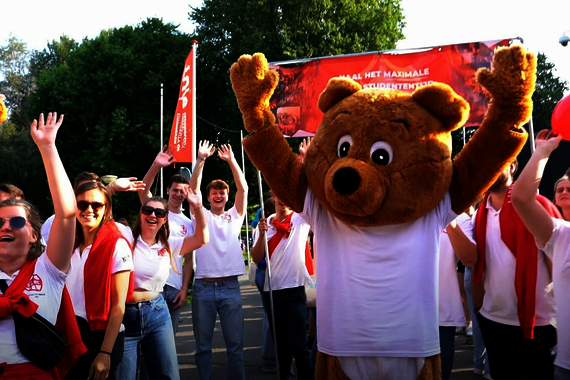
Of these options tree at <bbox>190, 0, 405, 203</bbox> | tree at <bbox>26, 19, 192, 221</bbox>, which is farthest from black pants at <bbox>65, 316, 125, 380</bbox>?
tree at <bbox>26, 19, 192, 221</bbox>

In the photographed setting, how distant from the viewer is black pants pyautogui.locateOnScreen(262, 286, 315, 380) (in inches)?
230

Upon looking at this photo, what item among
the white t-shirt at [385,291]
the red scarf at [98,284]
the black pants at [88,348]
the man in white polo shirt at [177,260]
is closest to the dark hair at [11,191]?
the man in white polo shirt at [177,260]

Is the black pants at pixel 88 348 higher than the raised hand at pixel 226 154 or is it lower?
lower

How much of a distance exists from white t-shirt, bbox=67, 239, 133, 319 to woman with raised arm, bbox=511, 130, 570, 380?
2.37 metres

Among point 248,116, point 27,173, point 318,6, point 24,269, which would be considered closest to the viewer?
point 24,269

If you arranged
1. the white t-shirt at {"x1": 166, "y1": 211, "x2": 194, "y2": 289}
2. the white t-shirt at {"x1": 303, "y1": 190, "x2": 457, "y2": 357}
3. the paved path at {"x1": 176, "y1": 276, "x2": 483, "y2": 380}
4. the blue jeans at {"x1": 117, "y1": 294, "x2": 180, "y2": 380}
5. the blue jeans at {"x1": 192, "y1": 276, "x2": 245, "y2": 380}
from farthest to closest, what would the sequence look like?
1. the paved path at {"x1": 176, "y1": 276, "x2": 483, "y2": 380}
2. the white t-shirt at {"x1": 166, "y1": 211, "x2": 194, "y2": 289}
3. the blue jeans at {"x1": 192, "y1": 276, "x2": 245, "y2": 380}
4. the blue jeans at {"x1": 117, "y1": 294, "x2": 180, "y2": 380}
5. the white t-shirt at {"x1": 303, "y1": 190, "x2": 457, "y2": 357}

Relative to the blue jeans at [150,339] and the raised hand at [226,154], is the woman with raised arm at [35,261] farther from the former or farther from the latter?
the raised hand at [226,154]

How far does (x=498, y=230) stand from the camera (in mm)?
4320

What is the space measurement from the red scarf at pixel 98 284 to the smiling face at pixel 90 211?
0.57ft

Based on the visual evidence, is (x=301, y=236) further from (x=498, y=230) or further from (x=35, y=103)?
(x=35, y=103)

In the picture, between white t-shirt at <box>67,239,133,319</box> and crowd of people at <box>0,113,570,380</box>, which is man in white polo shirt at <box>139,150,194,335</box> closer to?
crowd of people at <box>0,113,570,380</box>

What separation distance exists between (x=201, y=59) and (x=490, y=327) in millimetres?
23405

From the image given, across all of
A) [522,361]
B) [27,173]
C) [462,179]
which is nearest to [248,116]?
[462,179]

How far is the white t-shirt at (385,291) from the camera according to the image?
3.16 metres
